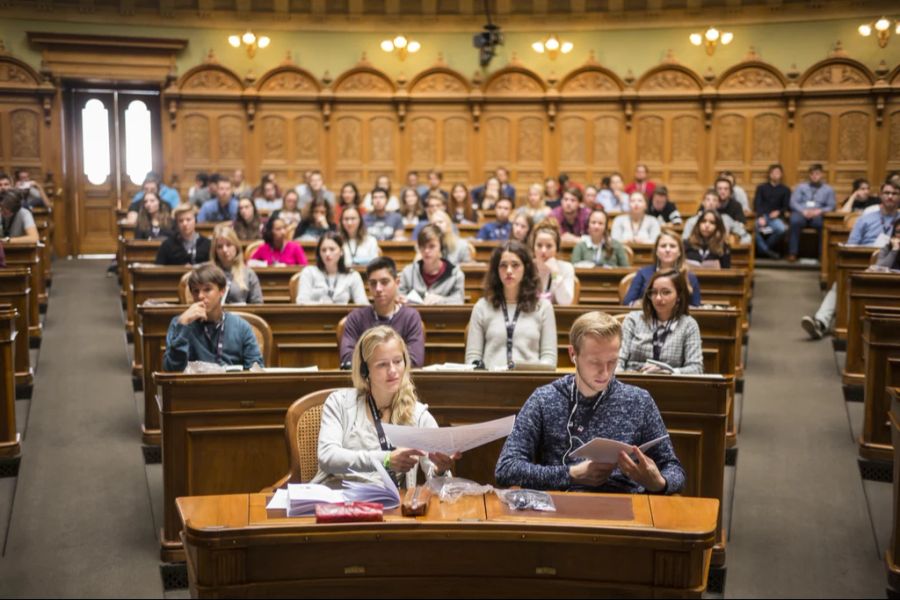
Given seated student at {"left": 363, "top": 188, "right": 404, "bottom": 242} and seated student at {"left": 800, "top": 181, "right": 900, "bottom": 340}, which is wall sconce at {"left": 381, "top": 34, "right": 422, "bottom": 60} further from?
seated student at {"left": 800, "top": 181, "right": 900, "bottom": 340}

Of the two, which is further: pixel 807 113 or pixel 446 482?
pixel 807 113

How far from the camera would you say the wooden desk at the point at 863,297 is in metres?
6.63

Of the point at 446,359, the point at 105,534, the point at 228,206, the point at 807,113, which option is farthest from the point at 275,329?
the point at 807,113

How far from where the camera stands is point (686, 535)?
2723 mm

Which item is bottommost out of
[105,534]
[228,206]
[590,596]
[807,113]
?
[105,534]

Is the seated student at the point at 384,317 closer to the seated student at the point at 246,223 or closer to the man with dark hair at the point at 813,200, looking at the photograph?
the seated student at the point at 246,223

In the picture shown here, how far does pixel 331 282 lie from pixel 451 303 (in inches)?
33.7

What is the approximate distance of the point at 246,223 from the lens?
30.6 feet

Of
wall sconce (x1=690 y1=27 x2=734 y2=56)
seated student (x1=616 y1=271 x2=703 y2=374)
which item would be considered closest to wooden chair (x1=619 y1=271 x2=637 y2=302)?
seated student (x1=616 y1=271 x2=703 y2=374)

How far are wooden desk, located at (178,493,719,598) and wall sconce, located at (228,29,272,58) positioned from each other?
12.0m

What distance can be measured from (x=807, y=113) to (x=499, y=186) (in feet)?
14.5

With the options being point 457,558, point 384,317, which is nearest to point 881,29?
point 384,317

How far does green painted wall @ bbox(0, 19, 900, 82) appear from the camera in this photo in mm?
12930

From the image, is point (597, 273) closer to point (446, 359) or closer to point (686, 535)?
point (446, 359)
